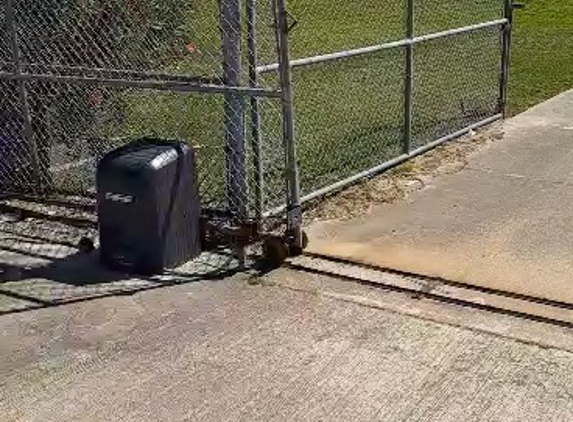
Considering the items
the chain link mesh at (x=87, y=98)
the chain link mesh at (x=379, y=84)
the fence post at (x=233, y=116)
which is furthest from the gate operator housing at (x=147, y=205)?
the chain link mesh at (x=379, y=84)

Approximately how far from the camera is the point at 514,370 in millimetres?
4230

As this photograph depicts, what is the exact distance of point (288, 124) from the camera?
5.46 metres

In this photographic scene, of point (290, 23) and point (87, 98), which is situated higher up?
point (290, 23)

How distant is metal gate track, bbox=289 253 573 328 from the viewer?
4867 mm

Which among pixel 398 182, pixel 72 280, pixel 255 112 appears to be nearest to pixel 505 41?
pixel 398 182

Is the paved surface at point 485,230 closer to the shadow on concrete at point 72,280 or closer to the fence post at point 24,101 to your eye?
the shadow on concrete at point 72,280

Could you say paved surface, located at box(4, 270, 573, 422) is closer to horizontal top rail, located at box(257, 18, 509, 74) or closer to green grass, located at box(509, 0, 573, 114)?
horizontal top rail, located at box(257, 18, 509, 74)

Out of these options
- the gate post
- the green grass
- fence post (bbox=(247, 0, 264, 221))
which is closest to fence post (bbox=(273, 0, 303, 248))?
fence post (bbox=(247, 0, 264, 221))

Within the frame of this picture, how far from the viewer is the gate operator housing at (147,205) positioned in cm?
528

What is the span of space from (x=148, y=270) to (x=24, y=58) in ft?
8.40

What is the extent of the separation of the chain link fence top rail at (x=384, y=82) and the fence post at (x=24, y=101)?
211 centimetres

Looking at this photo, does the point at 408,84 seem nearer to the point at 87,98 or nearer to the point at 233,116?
the point at 233,116

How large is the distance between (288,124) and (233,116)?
438 millimetres

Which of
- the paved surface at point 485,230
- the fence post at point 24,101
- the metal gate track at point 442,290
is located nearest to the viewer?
the metal gate track at point 442,290
